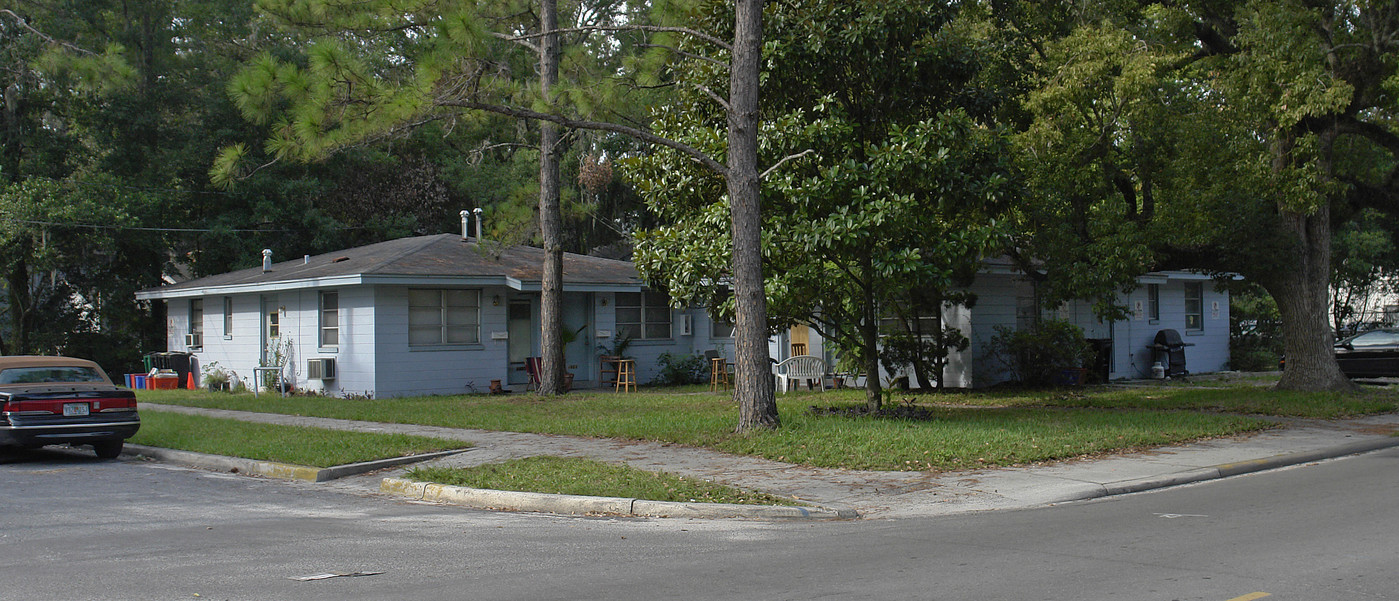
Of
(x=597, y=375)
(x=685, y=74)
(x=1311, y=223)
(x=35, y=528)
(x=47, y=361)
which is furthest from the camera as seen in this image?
A: (x=597, y=375)

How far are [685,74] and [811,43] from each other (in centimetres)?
236

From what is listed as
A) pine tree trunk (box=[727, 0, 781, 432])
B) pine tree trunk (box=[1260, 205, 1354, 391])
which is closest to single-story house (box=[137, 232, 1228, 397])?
pine tree trunk (box=[1260, 205, 1354, 391])

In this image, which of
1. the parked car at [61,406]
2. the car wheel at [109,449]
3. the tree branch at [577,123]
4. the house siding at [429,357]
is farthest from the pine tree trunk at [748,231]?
the house siding at [429,357]

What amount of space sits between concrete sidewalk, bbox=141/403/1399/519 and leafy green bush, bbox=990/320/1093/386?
21.6 ft

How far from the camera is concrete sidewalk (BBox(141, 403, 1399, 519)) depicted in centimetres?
989

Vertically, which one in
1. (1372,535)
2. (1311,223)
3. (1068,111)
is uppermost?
(1068,111)

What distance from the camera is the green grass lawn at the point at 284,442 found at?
41.9 feet

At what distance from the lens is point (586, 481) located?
10461 mm

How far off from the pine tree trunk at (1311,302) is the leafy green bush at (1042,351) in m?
4.02

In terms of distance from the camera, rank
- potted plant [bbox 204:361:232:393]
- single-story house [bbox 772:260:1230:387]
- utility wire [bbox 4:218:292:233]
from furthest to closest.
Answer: utility wire [bbox 4:218:292:233]
potted plant [bbox 204:361:232:393]
single-story house [bbox 772:260:1230:387]

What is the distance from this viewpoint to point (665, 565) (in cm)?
709

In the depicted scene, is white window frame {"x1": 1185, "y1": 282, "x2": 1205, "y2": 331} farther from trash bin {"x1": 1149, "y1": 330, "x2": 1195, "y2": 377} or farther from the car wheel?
the car wheel

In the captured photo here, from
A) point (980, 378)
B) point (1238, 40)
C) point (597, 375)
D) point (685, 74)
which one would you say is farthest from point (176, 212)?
point (1238, 40)

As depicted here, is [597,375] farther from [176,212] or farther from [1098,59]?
[176,212]
